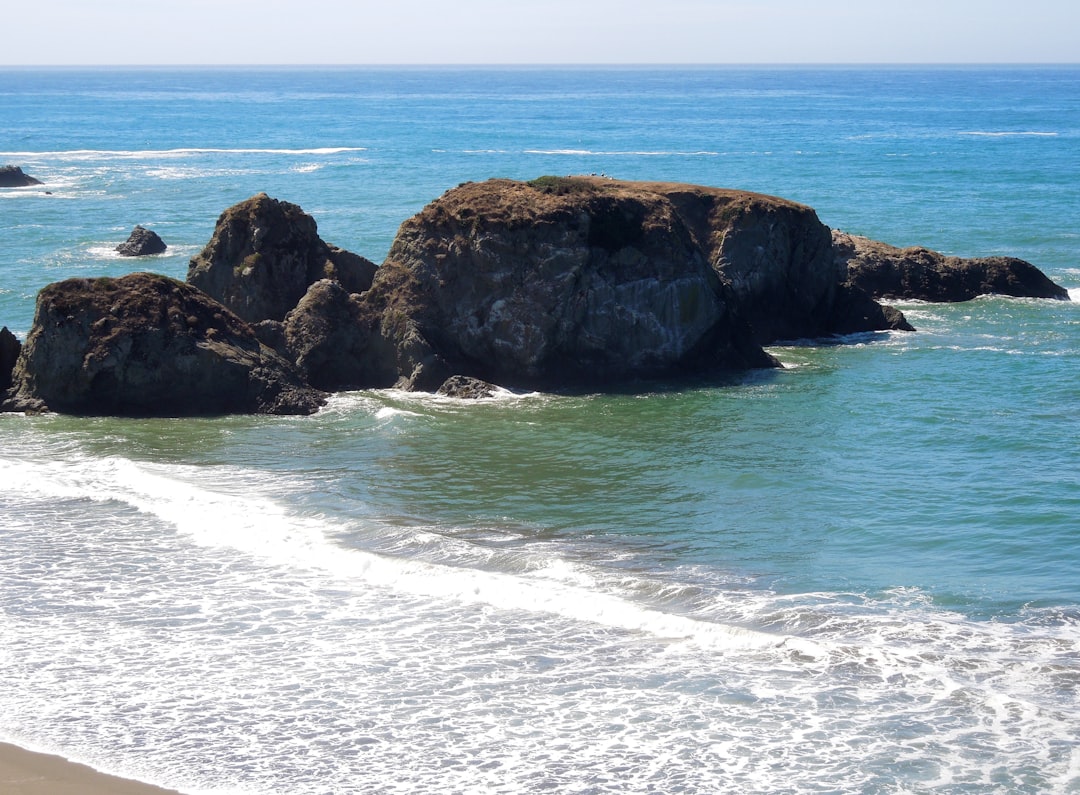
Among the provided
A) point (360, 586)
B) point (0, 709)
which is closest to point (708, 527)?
point (360, 586)

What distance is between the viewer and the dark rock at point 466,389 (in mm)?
26172

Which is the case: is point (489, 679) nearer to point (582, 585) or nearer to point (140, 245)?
point (582, 585)

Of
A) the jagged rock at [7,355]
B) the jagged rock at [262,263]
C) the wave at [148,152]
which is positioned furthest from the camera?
the wave at [148,152]

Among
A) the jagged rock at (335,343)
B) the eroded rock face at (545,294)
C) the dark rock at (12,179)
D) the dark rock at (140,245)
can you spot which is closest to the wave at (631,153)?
the dark rock at (12,179)

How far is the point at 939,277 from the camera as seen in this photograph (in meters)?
38.8

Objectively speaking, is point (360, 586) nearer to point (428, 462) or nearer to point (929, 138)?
point (428, 462)

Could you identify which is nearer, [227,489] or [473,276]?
[227,489]

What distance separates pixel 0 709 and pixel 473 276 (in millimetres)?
16330

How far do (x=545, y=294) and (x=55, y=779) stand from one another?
17.2 m

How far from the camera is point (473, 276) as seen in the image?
27.6m

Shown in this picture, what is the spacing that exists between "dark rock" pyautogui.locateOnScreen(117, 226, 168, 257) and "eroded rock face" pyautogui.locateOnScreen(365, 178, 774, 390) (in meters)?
19.6

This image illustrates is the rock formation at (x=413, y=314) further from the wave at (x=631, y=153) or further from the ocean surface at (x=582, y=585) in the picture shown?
the wave at (x=631, y=153)

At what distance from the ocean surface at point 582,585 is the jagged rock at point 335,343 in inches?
37.8

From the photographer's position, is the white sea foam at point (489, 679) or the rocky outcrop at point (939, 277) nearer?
the white sea foam at point (489, 679)
